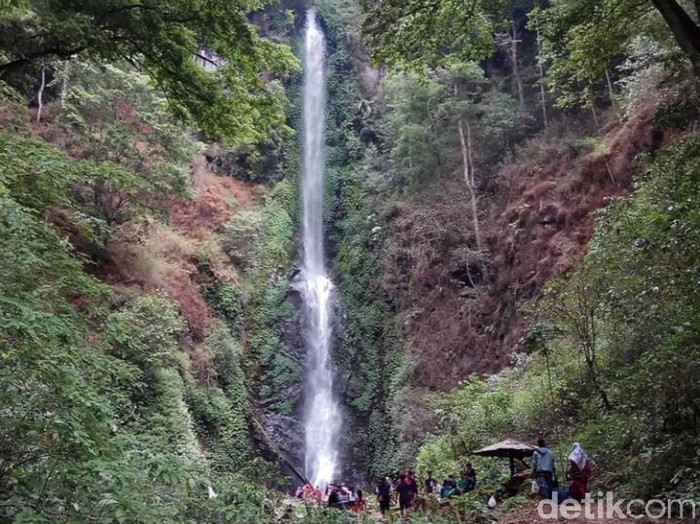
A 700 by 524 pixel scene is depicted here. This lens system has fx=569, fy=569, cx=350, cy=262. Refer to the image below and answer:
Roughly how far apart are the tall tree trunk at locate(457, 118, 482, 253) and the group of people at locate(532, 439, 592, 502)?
13.2 metres

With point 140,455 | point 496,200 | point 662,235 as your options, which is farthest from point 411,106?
point 140,455

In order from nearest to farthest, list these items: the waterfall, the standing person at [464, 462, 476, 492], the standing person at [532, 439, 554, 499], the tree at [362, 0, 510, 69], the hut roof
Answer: the tree at [362, 0, 510, 69], the standing person at [532, 439, 554, 499], the hut roof, the standing person at [464, 462, 476, 492], the waterfall

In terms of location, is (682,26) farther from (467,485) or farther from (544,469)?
(467,485)

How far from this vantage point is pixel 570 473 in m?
8.14

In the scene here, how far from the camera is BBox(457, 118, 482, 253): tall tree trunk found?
21.8m

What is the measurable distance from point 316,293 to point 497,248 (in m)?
8.96

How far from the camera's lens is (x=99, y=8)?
22.8 feet

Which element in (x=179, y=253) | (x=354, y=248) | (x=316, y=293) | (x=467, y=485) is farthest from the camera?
(x=354, y=248)

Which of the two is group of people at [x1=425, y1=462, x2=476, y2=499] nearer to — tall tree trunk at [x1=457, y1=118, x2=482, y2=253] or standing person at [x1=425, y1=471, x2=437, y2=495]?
standing person at [x1=425, y1=471, x2=437, y2=495]

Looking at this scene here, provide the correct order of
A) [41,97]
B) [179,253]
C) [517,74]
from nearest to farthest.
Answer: [41,97] < [179,253] < [517,74]

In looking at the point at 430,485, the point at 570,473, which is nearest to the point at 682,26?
the point at 570,473

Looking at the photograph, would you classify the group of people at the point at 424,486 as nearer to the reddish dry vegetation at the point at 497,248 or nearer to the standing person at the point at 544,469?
the standing person at the point at 544,469

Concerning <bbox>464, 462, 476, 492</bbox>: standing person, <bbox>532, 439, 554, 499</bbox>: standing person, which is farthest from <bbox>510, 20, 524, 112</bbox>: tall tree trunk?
<bbox>532, 439, 554, 499</bbox>: standing person

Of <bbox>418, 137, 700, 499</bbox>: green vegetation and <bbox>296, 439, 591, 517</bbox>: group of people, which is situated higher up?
<bbox>418, 137, 700, 499</bbox>: green vegetation
